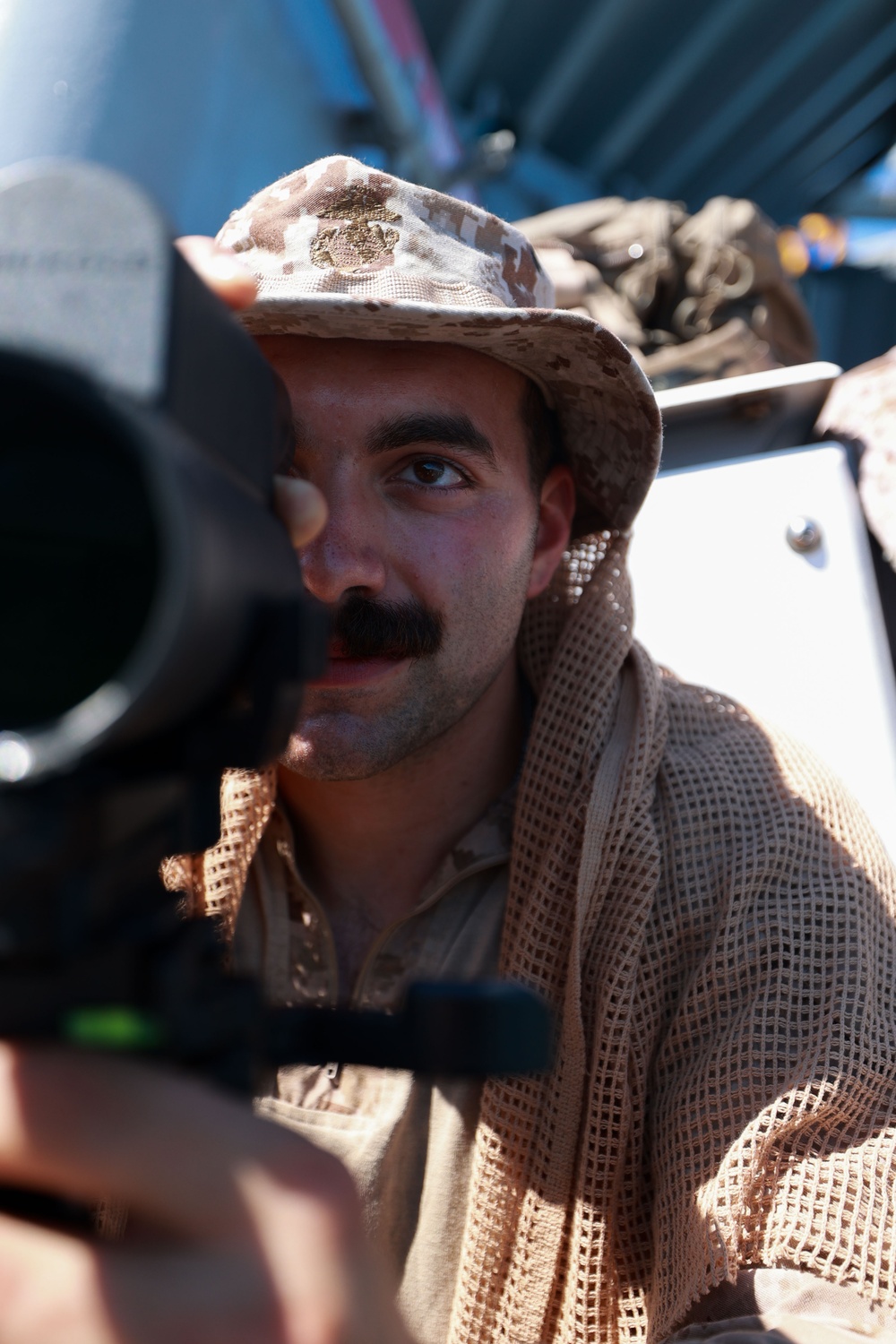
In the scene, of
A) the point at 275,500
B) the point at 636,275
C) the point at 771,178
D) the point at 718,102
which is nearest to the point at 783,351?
the point at 636,275

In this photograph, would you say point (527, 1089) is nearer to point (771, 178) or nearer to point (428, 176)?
point (428, 176)

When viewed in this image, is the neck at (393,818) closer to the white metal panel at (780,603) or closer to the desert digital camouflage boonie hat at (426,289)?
the desert digital camouflage boonie hat at (426,289)

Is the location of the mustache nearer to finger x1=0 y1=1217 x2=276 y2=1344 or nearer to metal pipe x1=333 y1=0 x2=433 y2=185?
finger x1=0 y1=1217 x2=276 y2=1344

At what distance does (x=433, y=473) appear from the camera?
1.23m

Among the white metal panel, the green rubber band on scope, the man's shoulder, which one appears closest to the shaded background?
the white metal panel

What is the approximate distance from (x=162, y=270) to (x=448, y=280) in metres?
0.80

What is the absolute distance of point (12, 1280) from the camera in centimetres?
44

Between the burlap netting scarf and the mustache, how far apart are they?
0.19 metres

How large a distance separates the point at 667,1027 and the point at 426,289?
2.70 feet

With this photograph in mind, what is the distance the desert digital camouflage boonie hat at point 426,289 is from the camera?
1165mm

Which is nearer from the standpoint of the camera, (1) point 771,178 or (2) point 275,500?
(2) point 275,500

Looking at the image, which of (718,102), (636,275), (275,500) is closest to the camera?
(275,500)

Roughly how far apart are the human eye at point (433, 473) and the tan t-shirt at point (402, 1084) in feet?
1.35

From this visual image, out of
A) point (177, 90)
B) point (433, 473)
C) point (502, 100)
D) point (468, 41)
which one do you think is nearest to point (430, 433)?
point (433, 473)
